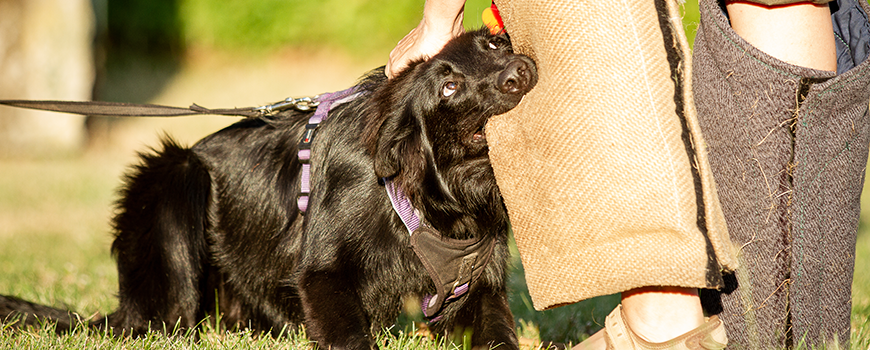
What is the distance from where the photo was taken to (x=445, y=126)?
243 cm

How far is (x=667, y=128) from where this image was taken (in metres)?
1.73

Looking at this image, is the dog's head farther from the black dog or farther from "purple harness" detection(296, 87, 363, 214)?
"purple harness" detection(296, 87, 363, 214)

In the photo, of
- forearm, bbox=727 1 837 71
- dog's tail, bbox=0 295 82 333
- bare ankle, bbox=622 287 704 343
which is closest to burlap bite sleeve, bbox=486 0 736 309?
bare ankle, bbox=622 287 704 343

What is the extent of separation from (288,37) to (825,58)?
14.0 m

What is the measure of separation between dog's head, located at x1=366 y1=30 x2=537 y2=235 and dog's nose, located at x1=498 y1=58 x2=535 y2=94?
0.06 meters

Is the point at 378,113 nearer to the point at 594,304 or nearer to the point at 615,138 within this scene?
the point at 615,138

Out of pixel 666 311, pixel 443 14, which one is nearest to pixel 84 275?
pixel 443 14

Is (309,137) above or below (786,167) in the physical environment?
above

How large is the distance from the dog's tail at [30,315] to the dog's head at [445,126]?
1506mm

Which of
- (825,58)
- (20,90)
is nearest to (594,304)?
(825,58)

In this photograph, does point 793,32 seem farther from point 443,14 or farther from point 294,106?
point 294,106

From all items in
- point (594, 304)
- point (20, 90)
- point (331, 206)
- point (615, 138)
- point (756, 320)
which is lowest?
point (594, 304)

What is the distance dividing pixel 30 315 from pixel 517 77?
7.41 ft

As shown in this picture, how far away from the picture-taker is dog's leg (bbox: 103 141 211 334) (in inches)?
115
